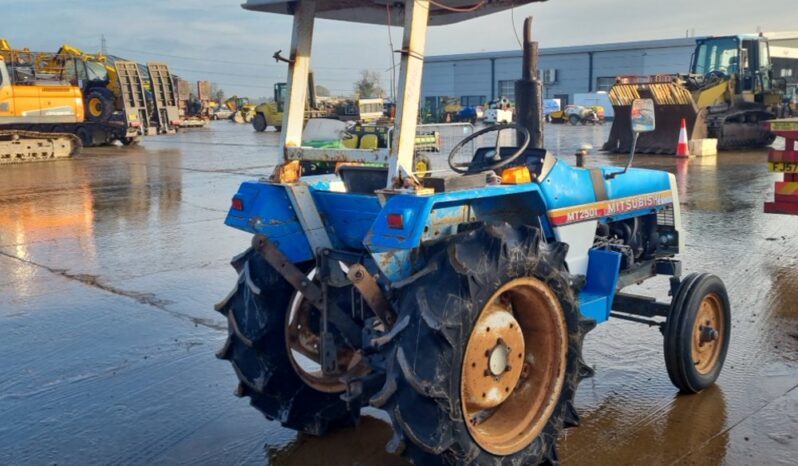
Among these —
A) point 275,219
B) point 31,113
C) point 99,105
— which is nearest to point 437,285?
point 275,219

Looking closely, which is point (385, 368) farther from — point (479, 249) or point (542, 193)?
point (542, 193)

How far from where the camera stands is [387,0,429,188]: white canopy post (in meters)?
3.58

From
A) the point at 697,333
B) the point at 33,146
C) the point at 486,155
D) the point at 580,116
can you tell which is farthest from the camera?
the point at 580,116

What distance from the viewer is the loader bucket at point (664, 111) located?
68.7 feet

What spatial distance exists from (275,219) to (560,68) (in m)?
67.7

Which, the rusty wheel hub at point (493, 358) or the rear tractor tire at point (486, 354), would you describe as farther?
the rusty wheel hub at point (493, 358)

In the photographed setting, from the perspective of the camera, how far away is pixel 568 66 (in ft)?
225

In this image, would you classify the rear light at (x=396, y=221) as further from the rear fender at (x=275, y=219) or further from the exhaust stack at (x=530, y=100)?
the exhaust stack at (x=530, y=100)

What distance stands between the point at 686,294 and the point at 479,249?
6.28ft

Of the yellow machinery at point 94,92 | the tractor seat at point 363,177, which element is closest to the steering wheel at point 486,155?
the tractor seat at point 363,177

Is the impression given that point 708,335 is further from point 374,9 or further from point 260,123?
point 260,123

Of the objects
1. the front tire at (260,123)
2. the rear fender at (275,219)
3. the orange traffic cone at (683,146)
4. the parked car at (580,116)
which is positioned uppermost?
the parked car at (580,116)

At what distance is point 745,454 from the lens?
13.4ft

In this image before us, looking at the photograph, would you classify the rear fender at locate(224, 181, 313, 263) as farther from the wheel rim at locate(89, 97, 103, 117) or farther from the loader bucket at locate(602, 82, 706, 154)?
the wheel rim at locate(89, 97, 103, 117)
